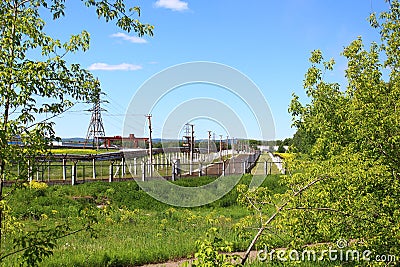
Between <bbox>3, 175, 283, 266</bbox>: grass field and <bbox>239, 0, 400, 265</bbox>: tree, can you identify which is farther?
<bbox>3, 175, 283, 266</bbox>: grass field

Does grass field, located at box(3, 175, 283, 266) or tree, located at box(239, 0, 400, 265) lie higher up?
tree, located at box(239, 0, 400, 265)

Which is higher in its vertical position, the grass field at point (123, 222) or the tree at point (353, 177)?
the tree at point (353, 177)

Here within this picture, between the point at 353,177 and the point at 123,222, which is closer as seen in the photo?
the point at 353,177

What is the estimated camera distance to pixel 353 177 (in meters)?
5.64

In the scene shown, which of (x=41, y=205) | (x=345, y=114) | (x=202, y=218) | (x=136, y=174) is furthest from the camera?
(x=136, y=174)

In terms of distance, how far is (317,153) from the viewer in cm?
726

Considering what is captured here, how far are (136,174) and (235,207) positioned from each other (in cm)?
889

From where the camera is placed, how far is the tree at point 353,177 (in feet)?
19.3

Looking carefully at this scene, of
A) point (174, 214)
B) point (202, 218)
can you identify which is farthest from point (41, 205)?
point (202, 218)

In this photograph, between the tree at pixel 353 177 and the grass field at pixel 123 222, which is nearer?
the tree at pixel 353 177

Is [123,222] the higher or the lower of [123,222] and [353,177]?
the lower

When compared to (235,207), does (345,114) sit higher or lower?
higher

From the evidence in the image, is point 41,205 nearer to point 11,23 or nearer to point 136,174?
point 136,174

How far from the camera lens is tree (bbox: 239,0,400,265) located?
5891mm
